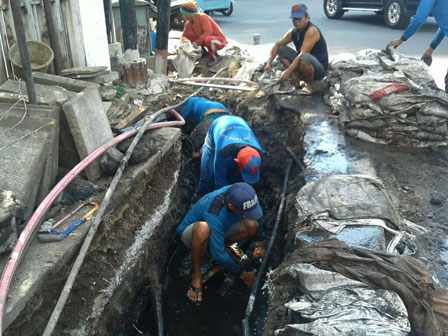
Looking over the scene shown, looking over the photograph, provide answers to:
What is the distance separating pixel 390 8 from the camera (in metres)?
12.8

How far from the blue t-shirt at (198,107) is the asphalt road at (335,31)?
2.62 m

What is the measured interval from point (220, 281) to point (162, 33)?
445cm

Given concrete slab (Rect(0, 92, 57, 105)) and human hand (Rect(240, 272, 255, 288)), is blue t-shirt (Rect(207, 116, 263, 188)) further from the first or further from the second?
concrete slab (Rect(0, 92, 57, 105))

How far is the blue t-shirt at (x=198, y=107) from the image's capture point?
6734 millimetres

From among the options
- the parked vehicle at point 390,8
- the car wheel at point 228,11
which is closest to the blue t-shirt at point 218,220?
the parked vehicle at point 390,8

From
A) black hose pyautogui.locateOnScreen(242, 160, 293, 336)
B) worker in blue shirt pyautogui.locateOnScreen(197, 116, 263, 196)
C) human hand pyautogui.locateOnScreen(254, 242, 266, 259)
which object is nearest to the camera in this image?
black hose pyautogui.locateOnScreen(242, 160, 293, 336)

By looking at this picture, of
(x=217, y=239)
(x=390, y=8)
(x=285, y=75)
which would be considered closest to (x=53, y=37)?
(x=217, y=239)

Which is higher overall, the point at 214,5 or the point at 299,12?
the point at 299,12

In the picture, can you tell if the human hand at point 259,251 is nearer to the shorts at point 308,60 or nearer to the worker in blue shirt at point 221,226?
the worker in blue shirt at point 221,226

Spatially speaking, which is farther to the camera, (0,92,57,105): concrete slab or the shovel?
(0,92,57,105): concrete slab

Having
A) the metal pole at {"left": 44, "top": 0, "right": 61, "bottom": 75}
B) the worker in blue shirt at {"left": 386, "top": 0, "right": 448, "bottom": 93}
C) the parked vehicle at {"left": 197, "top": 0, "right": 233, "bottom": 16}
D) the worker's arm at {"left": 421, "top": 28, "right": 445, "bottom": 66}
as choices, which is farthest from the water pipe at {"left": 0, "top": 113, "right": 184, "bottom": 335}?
the parked vehicle at {"left": 197, "top": 0, "right": 233, "bottom": 16}

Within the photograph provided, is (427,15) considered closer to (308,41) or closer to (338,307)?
(308,41)

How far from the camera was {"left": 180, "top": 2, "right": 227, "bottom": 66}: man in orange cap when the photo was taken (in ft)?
30.1

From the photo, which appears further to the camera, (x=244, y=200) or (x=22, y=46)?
(x=244, y=200)
